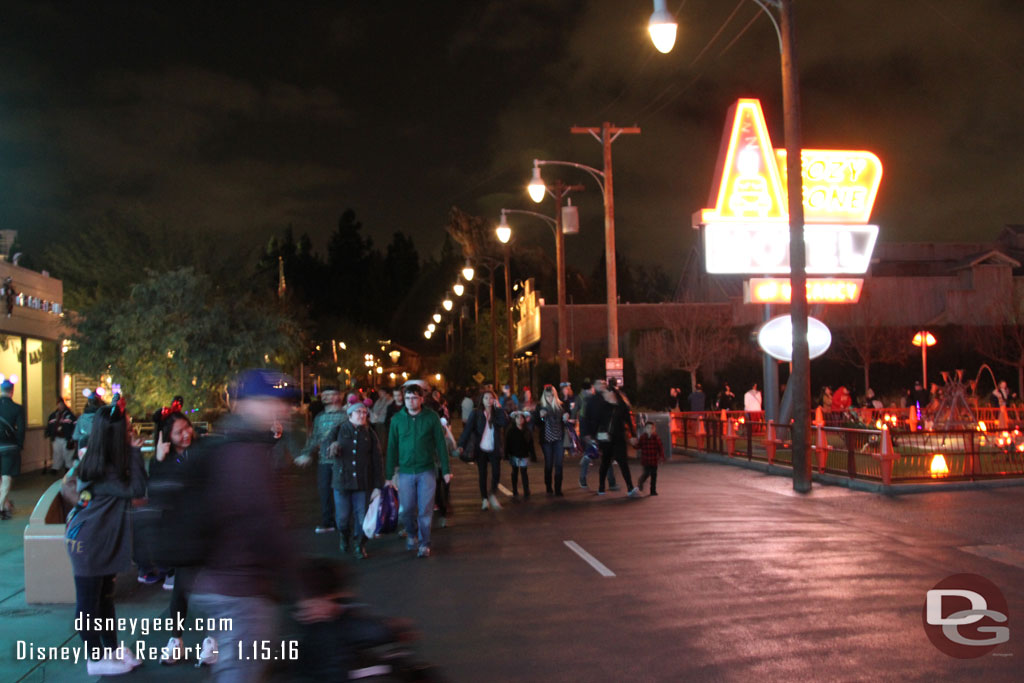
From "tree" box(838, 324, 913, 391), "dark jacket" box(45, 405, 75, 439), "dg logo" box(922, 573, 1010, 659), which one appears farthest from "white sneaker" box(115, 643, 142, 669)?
"tree" box(838, 324, 913, 391)

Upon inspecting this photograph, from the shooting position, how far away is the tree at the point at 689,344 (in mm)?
42812

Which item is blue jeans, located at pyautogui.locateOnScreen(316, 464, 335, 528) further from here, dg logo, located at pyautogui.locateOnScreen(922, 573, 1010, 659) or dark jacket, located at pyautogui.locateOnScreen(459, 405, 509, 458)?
dg logo, located at pyautogui.locateOnScreen(922, 573, 1010, 659)

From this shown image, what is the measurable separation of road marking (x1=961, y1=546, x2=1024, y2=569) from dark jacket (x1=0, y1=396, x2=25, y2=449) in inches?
478

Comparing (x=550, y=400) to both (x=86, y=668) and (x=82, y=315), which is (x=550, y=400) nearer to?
(x=86, y=668)

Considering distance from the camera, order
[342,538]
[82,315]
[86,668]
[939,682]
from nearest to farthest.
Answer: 1. [939,682]
2. [86,668]
3. [342,538]
4. [82,315]

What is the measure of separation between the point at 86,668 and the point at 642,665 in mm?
3746

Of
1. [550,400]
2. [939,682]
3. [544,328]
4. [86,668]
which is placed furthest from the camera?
[544,328]

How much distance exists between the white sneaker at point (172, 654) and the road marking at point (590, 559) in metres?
4.11

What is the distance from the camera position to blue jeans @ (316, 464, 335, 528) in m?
11.9

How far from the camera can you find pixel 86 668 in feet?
21.6

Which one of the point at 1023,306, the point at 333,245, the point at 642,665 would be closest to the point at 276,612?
the point at 642,665

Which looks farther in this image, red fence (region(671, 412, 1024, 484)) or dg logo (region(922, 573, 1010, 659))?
red fence (region(671, 412, 1024, 484))

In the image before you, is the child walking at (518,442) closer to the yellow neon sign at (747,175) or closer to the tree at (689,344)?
the yellow neon sign at (747,175)

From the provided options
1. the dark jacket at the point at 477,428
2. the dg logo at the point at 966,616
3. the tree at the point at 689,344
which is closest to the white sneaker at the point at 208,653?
the dg logo at the point at 966,616
